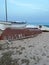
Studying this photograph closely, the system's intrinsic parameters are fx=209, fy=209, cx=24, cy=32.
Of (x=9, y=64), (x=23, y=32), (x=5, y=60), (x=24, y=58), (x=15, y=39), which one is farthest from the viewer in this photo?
(x=23, y=32)

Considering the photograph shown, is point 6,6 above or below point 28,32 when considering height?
above

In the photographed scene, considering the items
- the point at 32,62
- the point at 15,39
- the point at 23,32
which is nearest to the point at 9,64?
the point at 32,62

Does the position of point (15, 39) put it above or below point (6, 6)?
below

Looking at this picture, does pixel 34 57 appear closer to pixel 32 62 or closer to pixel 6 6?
pixel 32 62

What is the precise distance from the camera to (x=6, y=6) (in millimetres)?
27250

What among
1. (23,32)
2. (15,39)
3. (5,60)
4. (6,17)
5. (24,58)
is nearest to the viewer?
(5,60)

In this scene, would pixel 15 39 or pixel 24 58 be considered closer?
pixel 24 58

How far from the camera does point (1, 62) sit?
21.9ft

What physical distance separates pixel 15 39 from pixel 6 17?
45.1 ft

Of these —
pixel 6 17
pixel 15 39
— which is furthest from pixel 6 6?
pixel 15 39

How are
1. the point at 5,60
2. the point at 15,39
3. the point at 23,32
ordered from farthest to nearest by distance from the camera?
the point at 23,32 → the point at 15,39 → the point at 5,60

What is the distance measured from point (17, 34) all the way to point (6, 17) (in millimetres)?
13113

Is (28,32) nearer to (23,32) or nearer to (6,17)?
(23,32)

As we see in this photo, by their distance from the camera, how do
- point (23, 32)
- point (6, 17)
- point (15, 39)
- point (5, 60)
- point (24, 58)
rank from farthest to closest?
1. point (6, 17)
2. point (23, 32)
3. point (15, 39)
4. point (24, 58)
5. point (5, 60)
